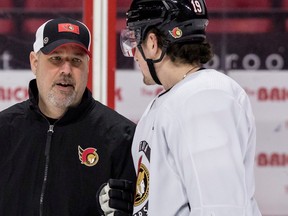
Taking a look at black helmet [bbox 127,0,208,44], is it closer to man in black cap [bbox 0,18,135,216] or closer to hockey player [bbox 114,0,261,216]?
hockey player [bbox 114,0,261,216]

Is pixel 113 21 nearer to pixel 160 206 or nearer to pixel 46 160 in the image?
pixel 46 160

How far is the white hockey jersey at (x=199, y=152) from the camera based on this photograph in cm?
156

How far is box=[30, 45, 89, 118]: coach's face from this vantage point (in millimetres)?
2150

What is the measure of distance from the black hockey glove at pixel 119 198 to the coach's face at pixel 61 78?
0.30 meters

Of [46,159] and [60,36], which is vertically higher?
[60,36]

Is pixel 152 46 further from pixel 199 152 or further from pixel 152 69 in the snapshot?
pixel 199 152

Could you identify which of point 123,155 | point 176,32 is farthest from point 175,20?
point 123,155

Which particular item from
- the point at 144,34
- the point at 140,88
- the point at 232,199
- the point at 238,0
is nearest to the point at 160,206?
the point at 232,199

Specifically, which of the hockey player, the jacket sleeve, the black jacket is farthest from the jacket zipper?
the hockey player

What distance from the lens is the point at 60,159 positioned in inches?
83.5

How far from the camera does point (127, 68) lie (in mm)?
3105

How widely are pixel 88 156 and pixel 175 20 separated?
0.54 m

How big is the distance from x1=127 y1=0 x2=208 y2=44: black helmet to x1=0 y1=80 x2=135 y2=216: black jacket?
0.41 metres

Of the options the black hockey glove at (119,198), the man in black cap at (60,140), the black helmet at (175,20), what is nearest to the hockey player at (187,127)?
the black helmet at (175,20)
